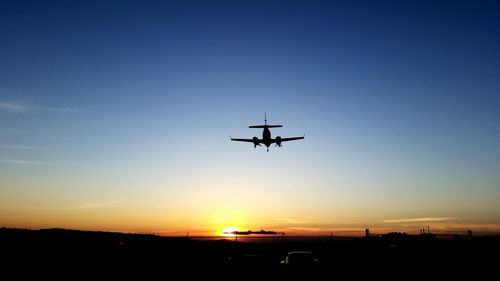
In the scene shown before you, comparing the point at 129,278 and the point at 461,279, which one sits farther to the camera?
the point at 129,278

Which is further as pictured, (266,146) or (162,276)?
(266,146)

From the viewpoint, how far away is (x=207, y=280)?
19.5 metres

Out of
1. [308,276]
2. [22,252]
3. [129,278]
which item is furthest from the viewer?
[22,252]

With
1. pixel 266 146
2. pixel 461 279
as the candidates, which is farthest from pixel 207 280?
pixel 266 146

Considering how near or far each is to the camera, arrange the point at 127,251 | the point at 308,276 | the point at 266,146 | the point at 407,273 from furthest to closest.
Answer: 1. the point at 266,146
2. the point at 127,251
3. the point at 407,273
4. the point at 308,276

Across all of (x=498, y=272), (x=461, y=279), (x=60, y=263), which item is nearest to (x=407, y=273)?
(x=461, y=279)

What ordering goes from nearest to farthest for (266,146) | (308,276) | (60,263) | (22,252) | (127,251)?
(308,276)
(60,263)
(22,252)
(127,251)
(266,146)

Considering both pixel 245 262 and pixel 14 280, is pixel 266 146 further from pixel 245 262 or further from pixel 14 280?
pixel 14 280

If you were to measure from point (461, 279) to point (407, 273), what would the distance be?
340 centimetres

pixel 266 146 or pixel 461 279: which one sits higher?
pixel 266 146

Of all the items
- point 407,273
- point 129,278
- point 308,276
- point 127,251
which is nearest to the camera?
point 308,276

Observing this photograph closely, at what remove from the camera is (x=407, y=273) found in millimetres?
21719

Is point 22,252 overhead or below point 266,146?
below

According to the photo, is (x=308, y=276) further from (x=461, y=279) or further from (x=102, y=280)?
(x=102, y=280)
